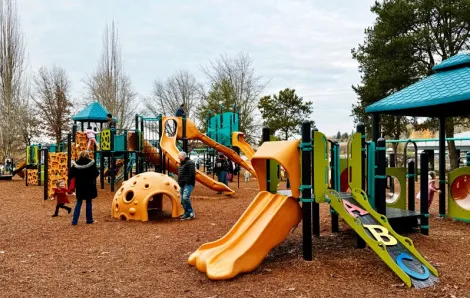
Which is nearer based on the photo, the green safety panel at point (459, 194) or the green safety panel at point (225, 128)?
the green safety panel at point (459, 194)

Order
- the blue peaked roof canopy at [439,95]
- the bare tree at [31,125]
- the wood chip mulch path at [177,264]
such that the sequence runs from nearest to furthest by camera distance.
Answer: the wood chip mulch path at [177,264], the blue peaked roof canopy at [439,95], the bare tree at [31,125]

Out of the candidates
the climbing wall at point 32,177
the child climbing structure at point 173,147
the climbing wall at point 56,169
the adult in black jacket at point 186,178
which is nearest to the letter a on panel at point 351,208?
the adult in black jacket at point 186,178

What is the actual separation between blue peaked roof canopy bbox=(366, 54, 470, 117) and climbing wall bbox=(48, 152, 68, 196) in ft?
36.8

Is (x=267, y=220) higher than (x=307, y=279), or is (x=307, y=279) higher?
(x=267, y=220)

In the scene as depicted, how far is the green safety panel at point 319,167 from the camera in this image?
5.99 meters

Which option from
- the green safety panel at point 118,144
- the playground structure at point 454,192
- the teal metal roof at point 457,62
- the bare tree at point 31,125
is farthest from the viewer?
the bare tree at point 31,125

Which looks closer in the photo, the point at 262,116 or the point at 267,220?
the point at 267,220

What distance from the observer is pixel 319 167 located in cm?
603

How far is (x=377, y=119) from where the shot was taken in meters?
9.66

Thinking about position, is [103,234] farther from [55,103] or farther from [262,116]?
[55,103]

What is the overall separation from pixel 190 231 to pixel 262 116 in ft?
99.2

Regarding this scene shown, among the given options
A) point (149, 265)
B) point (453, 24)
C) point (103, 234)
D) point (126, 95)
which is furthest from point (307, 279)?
point (126, 95)

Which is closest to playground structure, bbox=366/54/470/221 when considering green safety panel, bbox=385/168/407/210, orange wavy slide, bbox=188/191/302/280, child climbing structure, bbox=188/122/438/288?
green safety panel, bbox=385/168/407/210

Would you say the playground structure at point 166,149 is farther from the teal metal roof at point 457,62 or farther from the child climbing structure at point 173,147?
the teal metal roof at point 457,62
